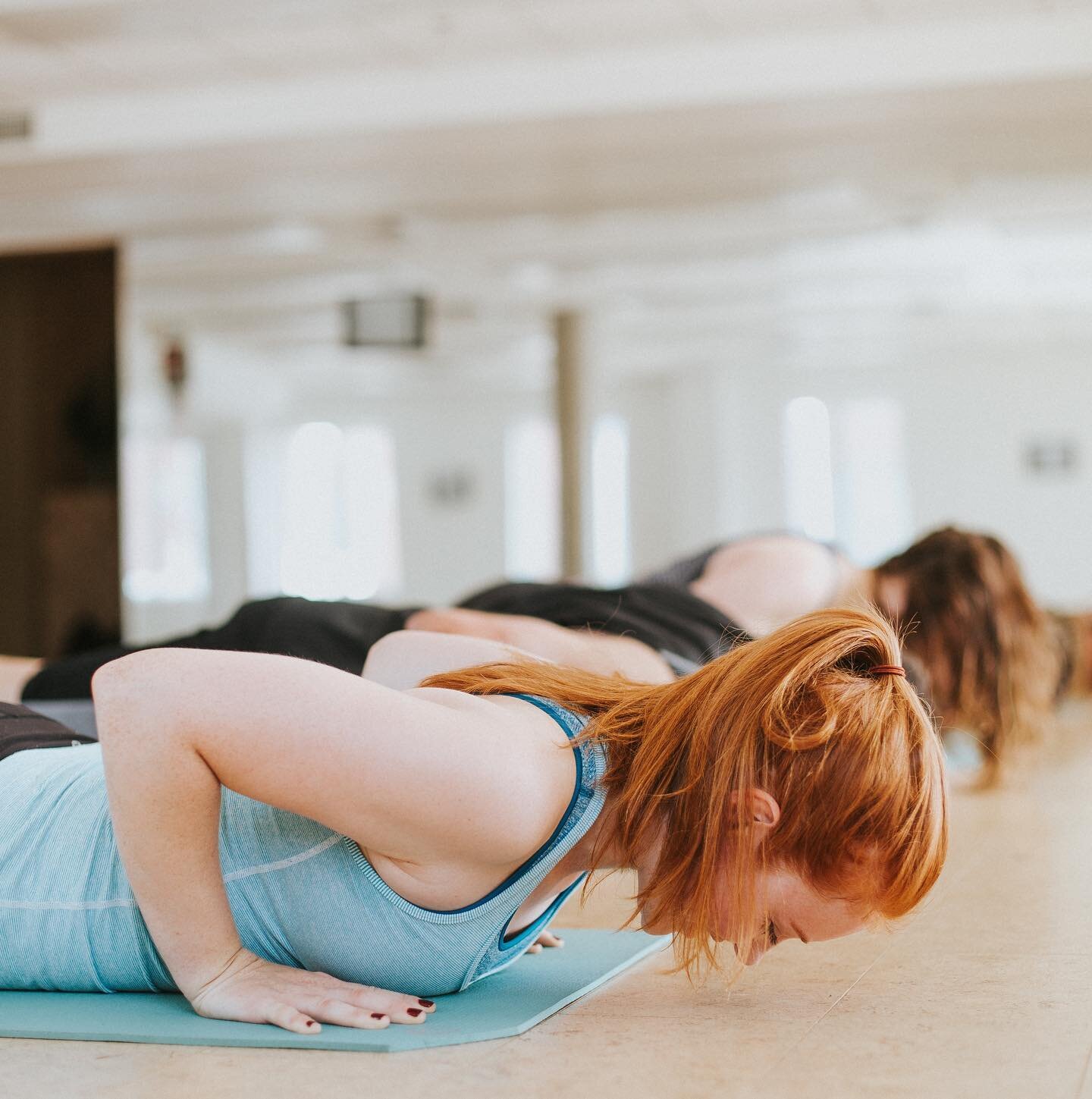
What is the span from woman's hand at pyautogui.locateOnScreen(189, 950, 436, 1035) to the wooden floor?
52 mm

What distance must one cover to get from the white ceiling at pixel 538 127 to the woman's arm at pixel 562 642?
294 centimetres

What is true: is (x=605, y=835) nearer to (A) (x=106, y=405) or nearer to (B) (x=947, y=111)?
(B) (x=947, y=111)

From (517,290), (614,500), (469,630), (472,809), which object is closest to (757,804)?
(472,809)

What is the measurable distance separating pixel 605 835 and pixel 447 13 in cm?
423

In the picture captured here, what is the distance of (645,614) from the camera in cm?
258

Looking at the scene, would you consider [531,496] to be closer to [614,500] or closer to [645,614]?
[614,500]

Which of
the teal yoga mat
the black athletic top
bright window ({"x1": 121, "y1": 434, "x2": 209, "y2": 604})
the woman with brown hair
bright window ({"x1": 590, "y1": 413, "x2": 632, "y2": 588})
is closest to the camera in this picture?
the teal yoga mat

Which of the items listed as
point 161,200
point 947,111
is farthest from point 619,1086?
point 161,200

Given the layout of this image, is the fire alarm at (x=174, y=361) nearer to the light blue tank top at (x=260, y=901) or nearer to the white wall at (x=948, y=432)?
the white wall at (x=948, y=432)

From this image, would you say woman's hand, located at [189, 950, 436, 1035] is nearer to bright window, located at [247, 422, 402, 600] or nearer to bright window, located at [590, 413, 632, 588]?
bright window, located at [590, 413, 632, 588]

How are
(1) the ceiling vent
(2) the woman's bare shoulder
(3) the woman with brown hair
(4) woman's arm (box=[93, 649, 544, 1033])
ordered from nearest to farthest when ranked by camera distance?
1. (4) woman's arm (box=[93, 649, 544, 1033])
2. (2) the woman's bare shoulder
3. (3) the woman with brown hair
4. (1) the ceiling vent

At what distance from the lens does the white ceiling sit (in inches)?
201

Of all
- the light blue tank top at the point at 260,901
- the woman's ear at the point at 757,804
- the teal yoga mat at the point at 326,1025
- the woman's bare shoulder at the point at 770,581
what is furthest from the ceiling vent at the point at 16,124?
the woman's ear at the point at 757,804

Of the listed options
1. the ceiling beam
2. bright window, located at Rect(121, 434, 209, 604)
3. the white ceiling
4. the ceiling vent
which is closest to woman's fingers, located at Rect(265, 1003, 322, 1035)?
the white ceiling
